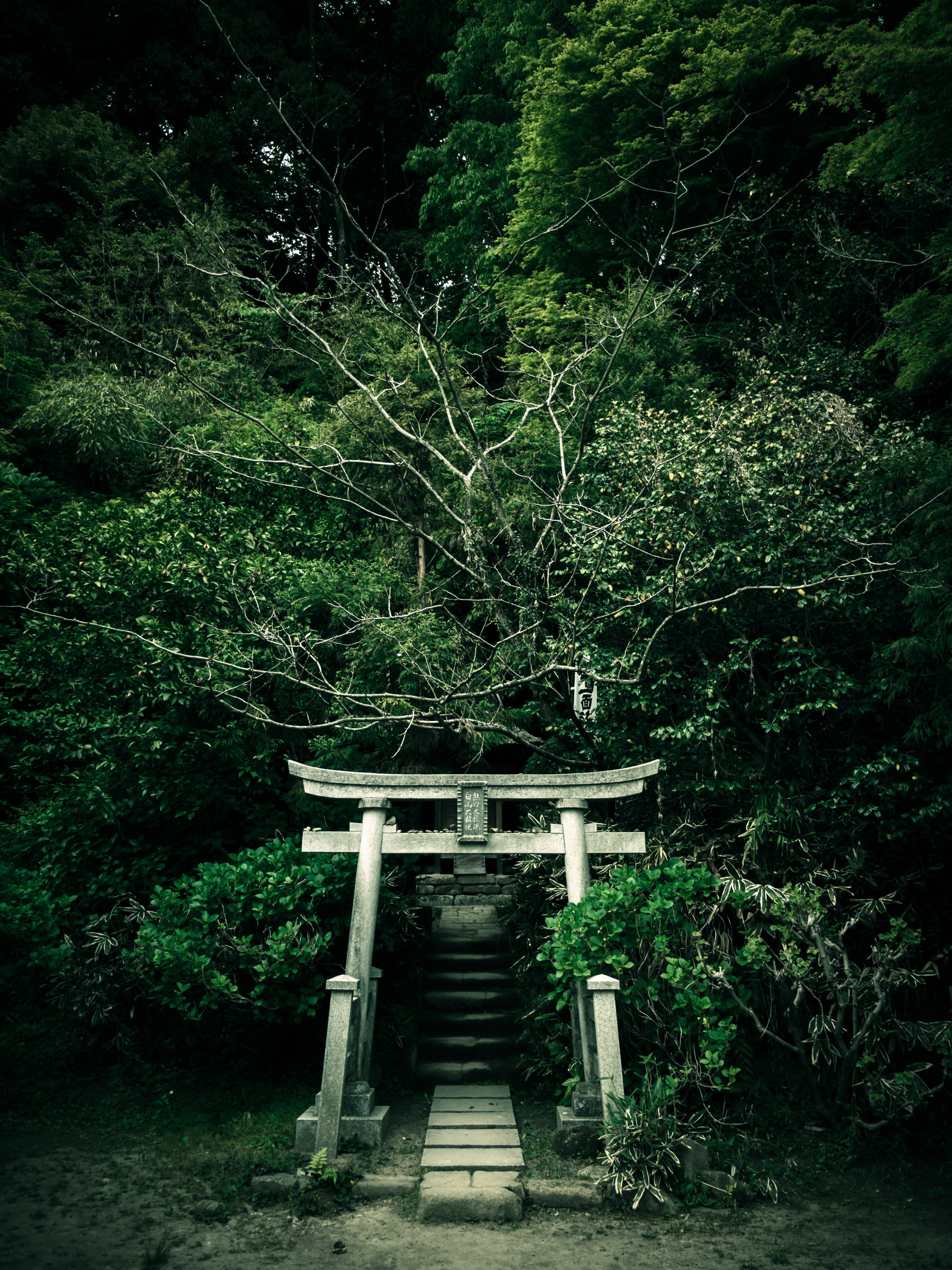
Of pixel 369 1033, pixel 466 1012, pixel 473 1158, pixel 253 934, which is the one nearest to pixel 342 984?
pixel 369 1033

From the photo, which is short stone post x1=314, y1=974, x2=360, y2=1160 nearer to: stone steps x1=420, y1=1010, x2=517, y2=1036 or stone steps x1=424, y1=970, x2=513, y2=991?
stone steps x1=420, y1=1010, x2=517, y2=1036

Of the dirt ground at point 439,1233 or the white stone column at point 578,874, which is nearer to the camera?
the dirt ground at point 439,1233

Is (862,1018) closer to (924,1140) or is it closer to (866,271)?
(924,1140)

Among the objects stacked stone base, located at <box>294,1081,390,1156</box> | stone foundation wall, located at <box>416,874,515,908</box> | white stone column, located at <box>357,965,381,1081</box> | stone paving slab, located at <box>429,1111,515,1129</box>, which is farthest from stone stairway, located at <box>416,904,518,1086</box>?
stone foundation wall, located at <box>416,874,515,908</box>

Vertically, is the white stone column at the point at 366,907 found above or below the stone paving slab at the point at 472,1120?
above

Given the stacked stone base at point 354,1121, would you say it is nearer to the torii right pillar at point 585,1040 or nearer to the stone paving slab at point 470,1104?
the stone paving slab at point 470,1104

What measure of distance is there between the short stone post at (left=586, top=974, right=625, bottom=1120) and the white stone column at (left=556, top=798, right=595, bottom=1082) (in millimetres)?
343

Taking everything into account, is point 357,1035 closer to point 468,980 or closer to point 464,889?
point 468,980

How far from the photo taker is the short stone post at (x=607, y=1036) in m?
5.25

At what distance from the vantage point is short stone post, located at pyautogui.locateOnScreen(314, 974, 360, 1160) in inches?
208

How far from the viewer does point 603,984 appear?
5328mm

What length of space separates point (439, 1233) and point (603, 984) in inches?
66.7

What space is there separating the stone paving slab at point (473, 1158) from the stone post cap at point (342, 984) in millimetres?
1170

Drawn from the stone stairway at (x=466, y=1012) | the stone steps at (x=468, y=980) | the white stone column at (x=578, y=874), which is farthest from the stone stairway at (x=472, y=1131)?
the stone steps at (x=468, y=980)
